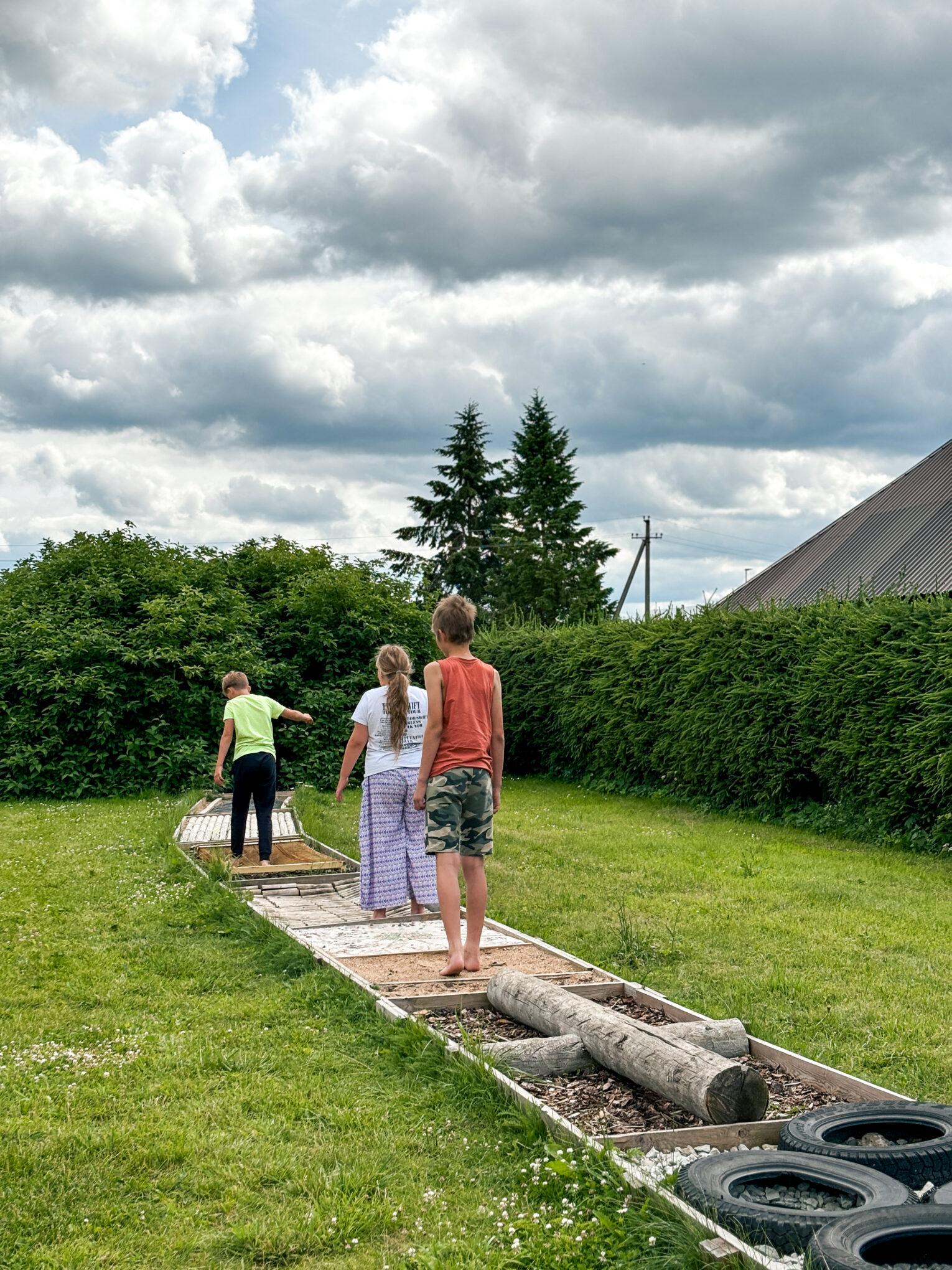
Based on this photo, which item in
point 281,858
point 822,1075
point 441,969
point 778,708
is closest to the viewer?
point 822,1075

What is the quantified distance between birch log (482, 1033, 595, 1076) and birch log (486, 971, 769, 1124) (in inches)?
2.5

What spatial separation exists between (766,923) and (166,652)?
13631 millimetres

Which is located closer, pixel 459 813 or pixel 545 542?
pixel 459 813

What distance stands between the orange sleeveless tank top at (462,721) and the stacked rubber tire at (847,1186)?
3060 mm

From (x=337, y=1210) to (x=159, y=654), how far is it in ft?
55.7

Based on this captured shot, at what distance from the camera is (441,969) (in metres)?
7.11

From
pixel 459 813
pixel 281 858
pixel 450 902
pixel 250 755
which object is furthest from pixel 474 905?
pixel 281 858

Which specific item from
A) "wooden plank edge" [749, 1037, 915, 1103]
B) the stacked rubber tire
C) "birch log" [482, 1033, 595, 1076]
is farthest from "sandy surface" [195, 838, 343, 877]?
the stacked rubber tire

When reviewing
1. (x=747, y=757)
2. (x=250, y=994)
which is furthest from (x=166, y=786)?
(x=250, y=994)

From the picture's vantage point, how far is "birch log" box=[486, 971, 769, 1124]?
14.4ft

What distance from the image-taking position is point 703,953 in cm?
776

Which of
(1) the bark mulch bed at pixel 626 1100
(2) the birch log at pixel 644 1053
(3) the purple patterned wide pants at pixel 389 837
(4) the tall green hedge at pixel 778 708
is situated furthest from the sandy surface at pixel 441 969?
(4) the tall green hedge at pixel 778 708

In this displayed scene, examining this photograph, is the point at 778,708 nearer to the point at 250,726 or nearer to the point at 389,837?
the point at 250,726

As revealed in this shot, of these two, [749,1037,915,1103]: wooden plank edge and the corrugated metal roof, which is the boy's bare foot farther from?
the corrugated metal roof
